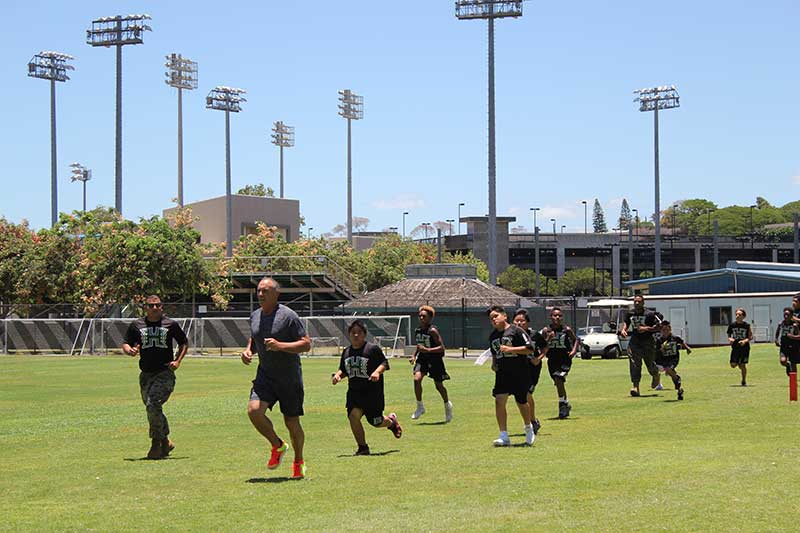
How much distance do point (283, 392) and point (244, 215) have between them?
310ft

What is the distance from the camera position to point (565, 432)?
56.0 ft

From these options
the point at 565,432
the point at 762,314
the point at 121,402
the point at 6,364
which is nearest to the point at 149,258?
the point at 6,364

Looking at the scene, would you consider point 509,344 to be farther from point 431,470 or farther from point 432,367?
point 432,367

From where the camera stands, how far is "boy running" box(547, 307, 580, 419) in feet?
63.6

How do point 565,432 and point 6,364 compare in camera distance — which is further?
point 6,364

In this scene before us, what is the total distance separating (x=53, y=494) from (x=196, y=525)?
9.27ft

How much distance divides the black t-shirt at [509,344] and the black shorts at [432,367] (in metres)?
4.70

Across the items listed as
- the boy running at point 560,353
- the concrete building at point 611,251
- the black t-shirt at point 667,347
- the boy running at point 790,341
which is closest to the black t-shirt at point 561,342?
the boy running at point 560,353

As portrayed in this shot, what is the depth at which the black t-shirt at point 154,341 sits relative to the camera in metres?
14.3

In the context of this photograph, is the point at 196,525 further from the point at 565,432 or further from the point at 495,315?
the point at 565,432

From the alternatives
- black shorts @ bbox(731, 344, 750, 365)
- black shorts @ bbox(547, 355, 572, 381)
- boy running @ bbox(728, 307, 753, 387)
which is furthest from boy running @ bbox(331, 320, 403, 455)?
black shorts @ bbox(731, 344, 750, 365)

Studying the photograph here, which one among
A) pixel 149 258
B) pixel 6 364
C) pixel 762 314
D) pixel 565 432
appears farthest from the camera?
pixel 149 258

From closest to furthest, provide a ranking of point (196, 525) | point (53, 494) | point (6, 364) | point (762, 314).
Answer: point (196, 525), point (53, 494), point (6, 364), point (762, 314)

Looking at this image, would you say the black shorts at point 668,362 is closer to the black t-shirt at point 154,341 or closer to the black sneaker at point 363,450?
the black sneaker at point 363,450
